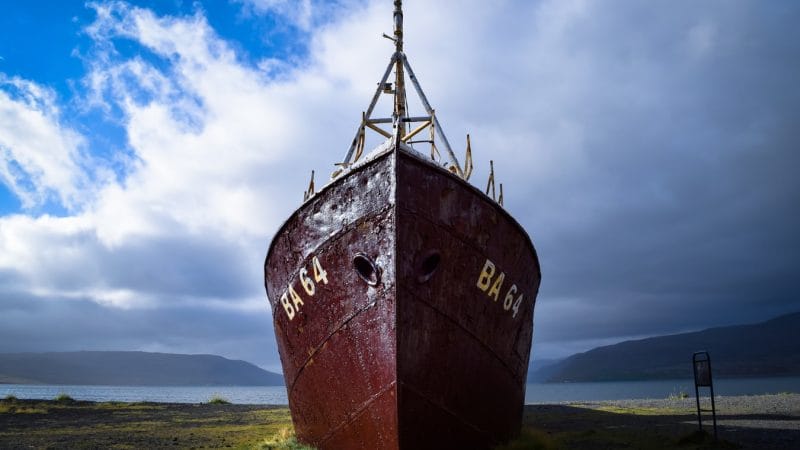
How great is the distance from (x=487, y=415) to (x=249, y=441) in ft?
20.7

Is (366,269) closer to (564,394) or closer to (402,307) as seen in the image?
(402,307)

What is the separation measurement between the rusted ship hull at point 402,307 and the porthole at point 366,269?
0.01 m

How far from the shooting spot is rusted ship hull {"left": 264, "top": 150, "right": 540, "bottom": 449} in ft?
19.1

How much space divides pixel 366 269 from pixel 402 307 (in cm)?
68

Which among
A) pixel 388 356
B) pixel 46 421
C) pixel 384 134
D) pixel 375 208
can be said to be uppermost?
pixel 384 134

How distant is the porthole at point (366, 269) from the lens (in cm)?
593

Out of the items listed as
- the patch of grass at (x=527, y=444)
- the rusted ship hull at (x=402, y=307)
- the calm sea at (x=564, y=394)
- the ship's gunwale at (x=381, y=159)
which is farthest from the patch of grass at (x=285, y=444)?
→ the calm sea at (x=564, y=394)

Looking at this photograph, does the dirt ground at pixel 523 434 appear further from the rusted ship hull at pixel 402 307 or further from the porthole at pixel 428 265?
the porthole at pixel 428 265

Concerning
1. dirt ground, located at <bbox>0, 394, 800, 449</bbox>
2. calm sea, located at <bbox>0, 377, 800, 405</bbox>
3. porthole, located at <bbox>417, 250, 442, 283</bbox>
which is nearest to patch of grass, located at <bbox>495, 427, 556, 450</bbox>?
dirt ground, located at <bbox>0, 394, 800, 449</bbox>

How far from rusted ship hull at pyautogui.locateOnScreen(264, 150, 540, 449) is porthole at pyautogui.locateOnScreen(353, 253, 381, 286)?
0.01m

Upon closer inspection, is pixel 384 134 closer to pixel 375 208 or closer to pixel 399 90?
pixel 399 90

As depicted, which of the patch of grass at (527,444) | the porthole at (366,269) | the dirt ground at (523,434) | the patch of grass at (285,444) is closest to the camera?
the porthole at (366,269)

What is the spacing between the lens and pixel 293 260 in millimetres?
6973

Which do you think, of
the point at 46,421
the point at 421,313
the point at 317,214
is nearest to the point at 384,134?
the point at 317,214
